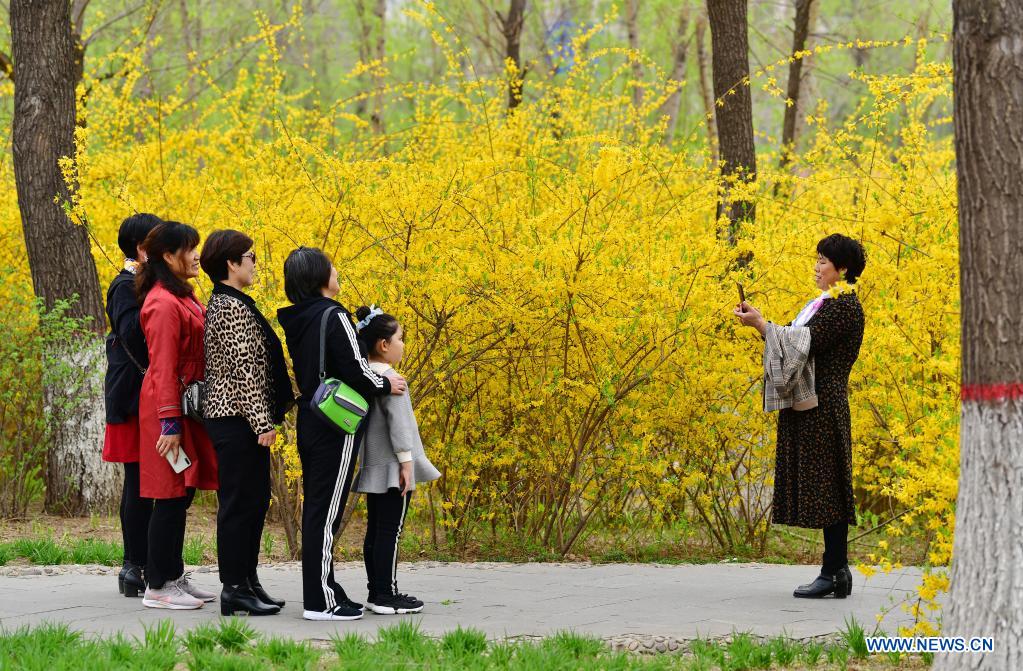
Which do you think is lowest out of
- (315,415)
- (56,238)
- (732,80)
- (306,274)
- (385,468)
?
(385,468)

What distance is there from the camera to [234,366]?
4691mm

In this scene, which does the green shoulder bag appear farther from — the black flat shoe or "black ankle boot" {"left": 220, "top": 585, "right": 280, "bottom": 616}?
the black flat shoe

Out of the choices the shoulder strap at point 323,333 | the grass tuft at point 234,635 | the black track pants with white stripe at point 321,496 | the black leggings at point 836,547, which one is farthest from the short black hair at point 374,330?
the black leggings at point 836,547

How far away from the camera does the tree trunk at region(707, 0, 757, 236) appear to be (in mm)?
8766

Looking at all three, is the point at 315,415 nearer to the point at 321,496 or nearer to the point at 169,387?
the point at 321,496

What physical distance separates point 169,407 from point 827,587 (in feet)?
9.77

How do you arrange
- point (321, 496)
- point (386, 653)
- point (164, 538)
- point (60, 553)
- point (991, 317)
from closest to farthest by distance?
point (991, 317) → point (386, 653) → point (321, 496) → point (164, 538) → point (60, 553)

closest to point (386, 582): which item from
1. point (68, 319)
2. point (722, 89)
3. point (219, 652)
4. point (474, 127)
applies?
point (219, 652)

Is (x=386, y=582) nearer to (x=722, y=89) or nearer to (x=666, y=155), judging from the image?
(x=666, y=155)

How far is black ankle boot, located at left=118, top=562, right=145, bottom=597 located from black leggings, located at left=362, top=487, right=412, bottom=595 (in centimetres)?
112

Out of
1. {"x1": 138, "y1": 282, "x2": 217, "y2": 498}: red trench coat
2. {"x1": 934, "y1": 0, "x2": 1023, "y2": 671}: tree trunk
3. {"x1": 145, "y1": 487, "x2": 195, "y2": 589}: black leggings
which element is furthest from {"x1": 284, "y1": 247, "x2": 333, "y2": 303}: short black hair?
{"x1": 934, "y1": 0, "x2": 1023, "y2": 671}: tree trunk

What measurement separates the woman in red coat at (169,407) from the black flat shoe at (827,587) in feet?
8.78

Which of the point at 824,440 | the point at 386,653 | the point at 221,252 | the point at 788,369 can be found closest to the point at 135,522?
the point at 221,252

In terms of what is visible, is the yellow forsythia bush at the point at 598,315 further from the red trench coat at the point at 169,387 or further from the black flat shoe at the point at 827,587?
the red trench coat at the point at 169,387
